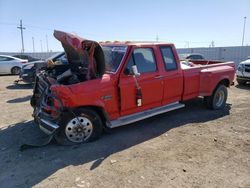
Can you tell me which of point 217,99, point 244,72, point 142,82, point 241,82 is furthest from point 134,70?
point 241,82

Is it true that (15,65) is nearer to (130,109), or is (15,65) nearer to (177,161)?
(130,109)

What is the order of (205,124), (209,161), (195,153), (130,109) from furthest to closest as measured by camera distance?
(205,124), (130,109), (195,153), (209,161)

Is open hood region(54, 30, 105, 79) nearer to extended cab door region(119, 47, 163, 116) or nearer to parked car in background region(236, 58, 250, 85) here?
extended cab door region(119, 47, 163, 116)

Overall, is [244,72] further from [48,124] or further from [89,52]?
[48,124]

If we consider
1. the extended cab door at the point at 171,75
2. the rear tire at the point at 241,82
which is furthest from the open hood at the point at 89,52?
the rear tire at the point at 241,82

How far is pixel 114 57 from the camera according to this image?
18.3 feet

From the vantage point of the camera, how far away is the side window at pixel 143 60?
217 inches

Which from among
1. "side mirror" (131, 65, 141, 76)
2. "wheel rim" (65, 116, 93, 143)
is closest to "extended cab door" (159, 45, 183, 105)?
"side mirror" (131, 65, 141, 76)

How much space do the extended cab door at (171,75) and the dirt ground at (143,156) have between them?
66 cm

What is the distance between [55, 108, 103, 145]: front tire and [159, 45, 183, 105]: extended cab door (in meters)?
1.89

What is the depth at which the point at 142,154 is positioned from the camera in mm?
4617

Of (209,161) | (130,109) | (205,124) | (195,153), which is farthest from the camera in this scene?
(205,124)

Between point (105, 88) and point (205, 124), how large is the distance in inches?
107

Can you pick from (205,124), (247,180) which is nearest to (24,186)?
(247,180)
